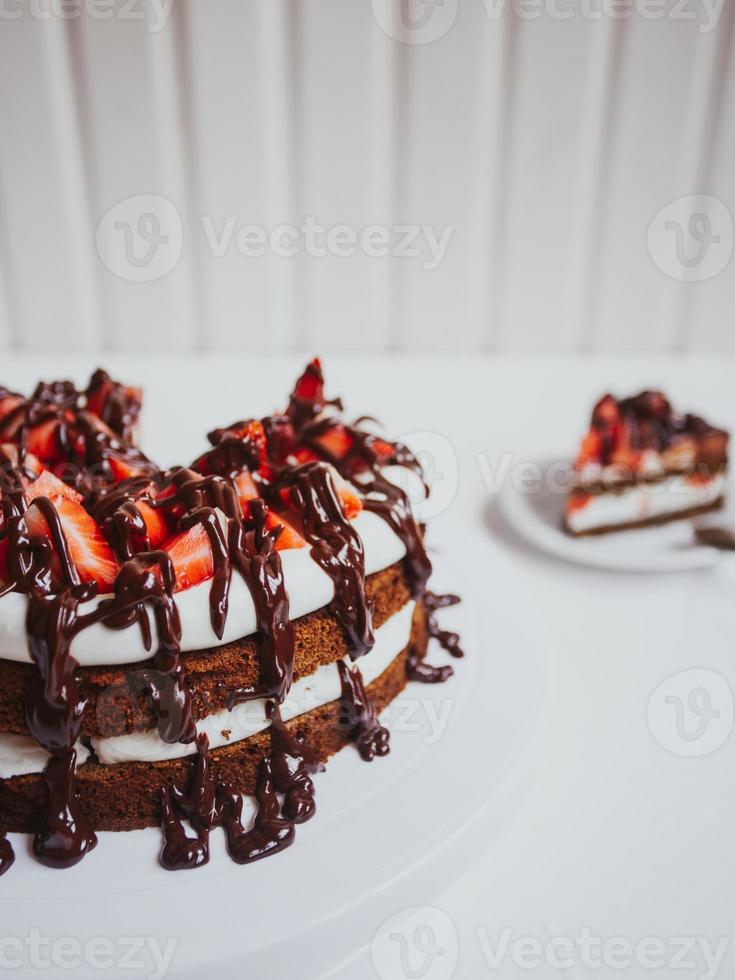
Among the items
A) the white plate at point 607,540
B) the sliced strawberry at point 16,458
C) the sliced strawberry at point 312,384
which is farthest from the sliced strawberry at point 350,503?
the white plate at point 607,540

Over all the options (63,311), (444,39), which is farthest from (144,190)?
(444,39)

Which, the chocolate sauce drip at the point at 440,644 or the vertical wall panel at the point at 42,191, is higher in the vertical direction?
the vertical wall panel at the point at 42,191

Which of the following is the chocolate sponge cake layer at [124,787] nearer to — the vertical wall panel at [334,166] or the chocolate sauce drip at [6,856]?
the chocolate sauce drip at [6,856]

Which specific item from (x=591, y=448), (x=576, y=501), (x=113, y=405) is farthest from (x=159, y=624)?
(x=591, y=448)

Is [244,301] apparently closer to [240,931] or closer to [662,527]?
[662,527]

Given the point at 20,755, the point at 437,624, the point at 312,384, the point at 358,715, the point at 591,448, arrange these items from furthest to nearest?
the point at 591,448 < the point at 312,384 < the point at 437,624 < the point at 358,715 < the point at 20,755

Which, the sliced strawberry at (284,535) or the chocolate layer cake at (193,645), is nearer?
the chocolate layer cake at (193,645)

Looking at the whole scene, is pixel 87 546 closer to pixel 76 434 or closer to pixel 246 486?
pixel 246 486
